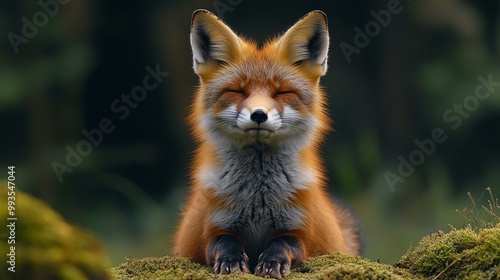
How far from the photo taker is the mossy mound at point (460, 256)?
3.67m

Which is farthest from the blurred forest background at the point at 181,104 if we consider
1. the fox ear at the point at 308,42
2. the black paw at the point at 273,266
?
the black paw at the point at 273,266

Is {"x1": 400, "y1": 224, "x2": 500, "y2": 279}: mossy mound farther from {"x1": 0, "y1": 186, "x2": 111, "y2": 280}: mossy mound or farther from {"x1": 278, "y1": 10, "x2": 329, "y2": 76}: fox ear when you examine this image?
{"x1": 0, "y1": 186, "x2": 111, "y2": 280}: mossy mound

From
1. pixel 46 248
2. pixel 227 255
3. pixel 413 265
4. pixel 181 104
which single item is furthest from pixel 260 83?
pixel 181 104

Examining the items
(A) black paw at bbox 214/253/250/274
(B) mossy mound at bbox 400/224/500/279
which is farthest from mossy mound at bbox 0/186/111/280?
(B) mossy mound at bbox 400/224/500/279

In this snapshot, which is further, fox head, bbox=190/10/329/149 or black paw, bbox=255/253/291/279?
fox head, bbox=190/10/329/149

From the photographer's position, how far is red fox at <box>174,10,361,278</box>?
4410 mm

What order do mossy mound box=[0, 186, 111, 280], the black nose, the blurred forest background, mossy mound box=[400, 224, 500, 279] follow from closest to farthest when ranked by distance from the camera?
mossy mound box=[0, 186, 111, 280]
mossy mound box=[400, 224, 500, 279]
the black nose
the blurred forest background

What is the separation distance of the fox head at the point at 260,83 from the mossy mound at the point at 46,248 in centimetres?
170

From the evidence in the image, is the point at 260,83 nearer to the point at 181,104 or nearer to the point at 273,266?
the point at 273,266

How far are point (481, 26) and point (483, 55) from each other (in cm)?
38

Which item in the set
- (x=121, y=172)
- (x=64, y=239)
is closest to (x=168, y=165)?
(x=121, y=172)

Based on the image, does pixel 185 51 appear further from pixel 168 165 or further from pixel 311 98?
pixel 311 98

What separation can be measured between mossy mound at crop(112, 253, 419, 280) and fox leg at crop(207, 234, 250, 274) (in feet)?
0.22

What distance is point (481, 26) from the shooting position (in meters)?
9.05
